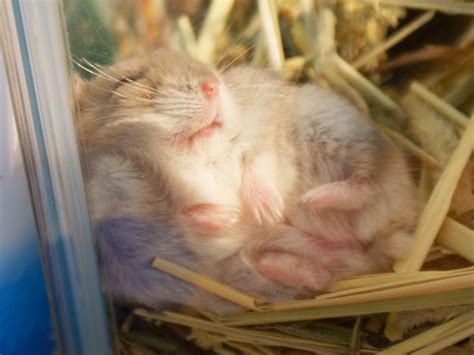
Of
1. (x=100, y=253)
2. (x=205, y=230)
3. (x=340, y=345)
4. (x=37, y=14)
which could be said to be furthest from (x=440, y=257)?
(x=37, y=14)

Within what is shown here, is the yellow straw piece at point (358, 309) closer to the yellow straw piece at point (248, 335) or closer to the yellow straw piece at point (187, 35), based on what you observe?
the yellow straw piece at point (248, 335)

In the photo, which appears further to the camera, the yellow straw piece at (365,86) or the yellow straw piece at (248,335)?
the yellow straw piece at (248,335)

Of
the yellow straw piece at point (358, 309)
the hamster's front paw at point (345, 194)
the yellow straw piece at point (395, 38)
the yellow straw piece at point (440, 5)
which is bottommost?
the yellow straw piece at point (358, 309)

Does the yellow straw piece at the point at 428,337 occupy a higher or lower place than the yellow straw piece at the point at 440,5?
lower

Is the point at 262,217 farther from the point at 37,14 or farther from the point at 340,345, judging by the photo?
the point at 37,14

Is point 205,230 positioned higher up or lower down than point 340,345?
higher up

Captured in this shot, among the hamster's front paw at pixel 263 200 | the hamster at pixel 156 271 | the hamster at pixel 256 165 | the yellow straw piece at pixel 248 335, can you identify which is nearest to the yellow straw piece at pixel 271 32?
the hamster at pixel 256 165
